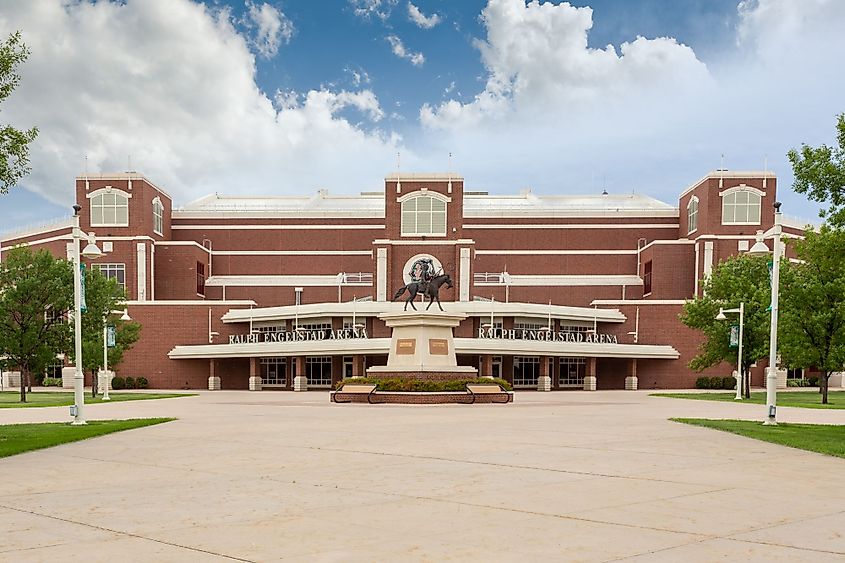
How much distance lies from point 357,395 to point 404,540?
24842mm

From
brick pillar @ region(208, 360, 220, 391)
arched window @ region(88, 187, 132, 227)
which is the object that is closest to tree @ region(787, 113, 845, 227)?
brick pillar @ region(208, 360, 220, 391)

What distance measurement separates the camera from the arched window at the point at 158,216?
72438 mm

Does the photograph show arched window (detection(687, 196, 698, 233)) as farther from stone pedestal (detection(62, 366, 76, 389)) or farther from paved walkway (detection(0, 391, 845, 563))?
paved walkway (detection(0, 391, 845, 563))

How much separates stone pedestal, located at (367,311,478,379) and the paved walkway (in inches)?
637

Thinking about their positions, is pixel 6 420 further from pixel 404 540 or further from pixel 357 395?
pixel 404 540

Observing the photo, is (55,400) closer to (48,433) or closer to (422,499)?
(48,433)

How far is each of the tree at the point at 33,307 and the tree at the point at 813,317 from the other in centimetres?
3502

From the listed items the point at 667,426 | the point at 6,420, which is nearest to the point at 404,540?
the point at 667,426

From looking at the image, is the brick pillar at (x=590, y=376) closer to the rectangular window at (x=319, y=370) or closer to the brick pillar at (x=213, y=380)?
the rectangular window at (x=319, y=370)

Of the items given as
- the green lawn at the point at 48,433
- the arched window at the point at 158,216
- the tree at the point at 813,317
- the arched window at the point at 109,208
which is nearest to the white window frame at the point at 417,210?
the arched window at the point at 158,216

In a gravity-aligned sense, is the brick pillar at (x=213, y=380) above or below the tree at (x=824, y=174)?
below

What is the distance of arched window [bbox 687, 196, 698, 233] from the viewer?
72.6 m

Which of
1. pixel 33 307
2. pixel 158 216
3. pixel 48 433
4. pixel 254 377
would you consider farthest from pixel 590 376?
pixel 48 433

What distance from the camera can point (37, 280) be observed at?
131 ft
